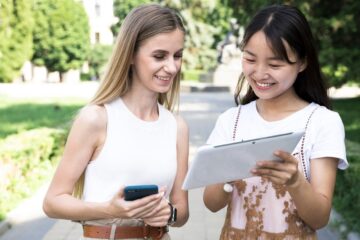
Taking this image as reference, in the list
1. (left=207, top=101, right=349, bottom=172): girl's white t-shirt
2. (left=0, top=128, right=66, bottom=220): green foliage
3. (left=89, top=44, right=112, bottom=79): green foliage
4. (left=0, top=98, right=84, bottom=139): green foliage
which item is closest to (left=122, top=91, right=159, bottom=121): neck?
(left=207, top=101, right=349, bottom=172): girl's white t-shirt

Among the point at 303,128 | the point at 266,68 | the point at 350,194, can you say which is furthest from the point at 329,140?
the point at 350,194

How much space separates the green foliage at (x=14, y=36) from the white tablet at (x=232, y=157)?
31956 millimetres

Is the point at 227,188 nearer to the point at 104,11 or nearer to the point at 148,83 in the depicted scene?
the point at 148,83

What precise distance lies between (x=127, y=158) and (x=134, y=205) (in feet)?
0.96

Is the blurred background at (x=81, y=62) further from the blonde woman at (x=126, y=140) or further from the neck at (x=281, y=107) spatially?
the neck at (x=281, y=107)

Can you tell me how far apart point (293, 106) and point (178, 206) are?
539 millimetres

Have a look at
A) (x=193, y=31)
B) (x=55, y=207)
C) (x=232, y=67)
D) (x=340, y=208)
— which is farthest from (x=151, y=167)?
(x=193, y=31)

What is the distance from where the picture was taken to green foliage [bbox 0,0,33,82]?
109ft

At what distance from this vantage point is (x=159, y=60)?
219cm

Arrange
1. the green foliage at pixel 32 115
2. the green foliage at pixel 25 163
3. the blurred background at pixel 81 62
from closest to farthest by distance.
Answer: the blurred background at pixel 81 62, the green foliage at pixel 25 163, the green foliage at pixel 32 115

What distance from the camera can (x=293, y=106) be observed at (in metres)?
2.22

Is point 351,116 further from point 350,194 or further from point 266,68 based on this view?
point 266,68

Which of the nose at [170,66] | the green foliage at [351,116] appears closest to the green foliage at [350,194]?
the nose at [170,66]

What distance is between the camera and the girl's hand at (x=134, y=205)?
76.3 inches
